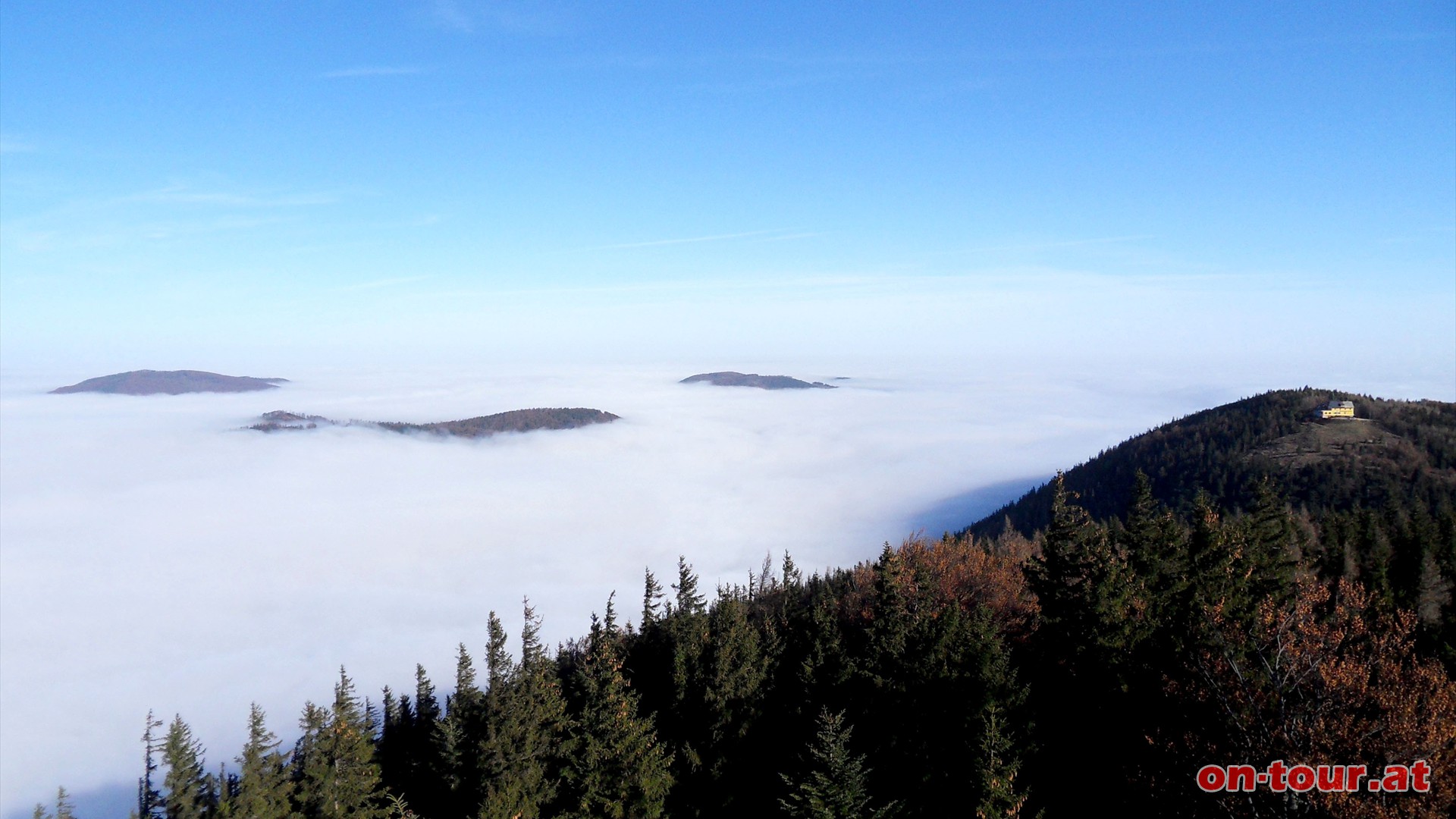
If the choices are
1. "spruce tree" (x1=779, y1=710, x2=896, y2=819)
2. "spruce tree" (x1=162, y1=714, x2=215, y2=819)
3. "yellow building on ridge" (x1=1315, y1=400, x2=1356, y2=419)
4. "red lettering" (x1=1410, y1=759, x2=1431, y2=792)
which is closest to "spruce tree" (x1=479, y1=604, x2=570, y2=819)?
"spruce tree" (x1=779, y1=710, x2=896, y2=819)

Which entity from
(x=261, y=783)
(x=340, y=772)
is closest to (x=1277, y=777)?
(x=340, y=772)

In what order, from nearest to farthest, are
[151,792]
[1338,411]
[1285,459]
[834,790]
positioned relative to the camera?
[834,790]
[151,792]
[1285,459]
[1338,411]

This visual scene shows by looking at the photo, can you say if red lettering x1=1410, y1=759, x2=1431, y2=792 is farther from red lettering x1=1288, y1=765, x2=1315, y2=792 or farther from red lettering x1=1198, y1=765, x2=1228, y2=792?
red lettering x1=1198, y1=765, x2=1228, y2=792

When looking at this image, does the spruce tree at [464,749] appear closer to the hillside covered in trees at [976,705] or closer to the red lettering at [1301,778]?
the hillside covered in trees at [976,705]

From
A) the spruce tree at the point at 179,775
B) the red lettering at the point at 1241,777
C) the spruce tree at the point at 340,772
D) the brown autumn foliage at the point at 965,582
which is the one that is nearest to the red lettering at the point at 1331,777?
the red lettering at the point at 1241,777

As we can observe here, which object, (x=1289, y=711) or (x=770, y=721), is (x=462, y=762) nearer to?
(x=770, y=721)

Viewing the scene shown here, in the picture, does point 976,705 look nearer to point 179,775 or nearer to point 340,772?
point 340,772

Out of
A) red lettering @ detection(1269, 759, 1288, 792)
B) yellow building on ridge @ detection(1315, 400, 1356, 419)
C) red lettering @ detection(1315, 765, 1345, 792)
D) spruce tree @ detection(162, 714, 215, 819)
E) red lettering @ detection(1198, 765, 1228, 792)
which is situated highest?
yellow building on ridge @ detection(1315, 400, 1356, 419)
